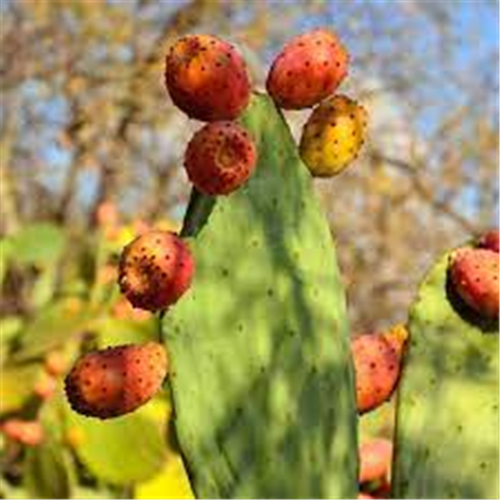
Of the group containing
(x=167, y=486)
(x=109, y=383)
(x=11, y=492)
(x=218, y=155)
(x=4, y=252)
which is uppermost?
(x=218, y=155)

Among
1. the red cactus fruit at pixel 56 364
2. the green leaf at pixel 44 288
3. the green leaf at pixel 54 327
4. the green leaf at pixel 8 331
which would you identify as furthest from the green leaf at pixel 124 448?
the green leaf at pixel 44 288

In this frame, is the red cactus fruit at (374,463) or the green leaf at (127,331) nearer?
the red cactus fruit at (374,463)

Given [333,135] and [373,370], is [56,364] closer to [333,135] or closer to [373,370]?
[373,370]

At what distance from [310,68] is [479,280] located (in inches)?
10.4

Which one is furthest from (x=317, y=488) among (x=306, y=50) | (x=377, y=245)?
(x=377, y=245)

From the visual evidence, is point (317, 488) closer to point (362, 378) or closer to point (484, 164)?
point (362, 378)

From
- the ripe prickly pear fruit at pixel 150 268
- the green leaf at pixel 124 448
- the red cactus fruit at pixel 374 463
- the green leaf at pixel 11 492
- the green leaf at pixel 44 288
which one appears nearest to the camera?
the ripe prickly pear fruit at pixel 150 268

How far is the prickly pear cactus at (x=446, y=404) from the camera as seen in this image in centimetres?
146

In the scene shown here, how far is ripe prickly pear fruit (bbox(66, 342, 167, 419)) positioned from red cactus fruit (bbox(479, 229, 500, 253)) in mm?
393

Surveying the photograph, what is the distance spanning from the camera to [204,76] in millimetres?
1263

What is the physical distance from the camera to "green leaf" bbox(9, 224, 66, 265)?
3.38 meters

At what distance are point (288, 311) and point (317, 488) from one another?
0.53 ft

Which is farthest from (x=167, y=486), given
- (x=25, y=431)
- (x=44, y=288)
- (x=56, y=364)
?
(x=44, y=288)

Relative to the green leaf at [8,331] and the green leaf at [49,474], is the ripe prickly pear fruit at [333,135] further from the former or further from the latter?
the green leaf at [8,331]
